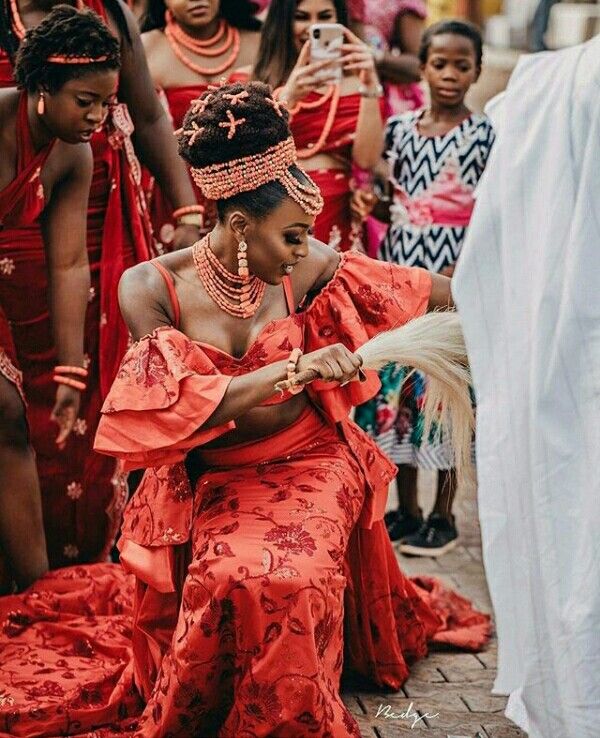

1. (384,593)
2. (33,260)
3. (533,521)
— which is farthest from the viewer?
(33,260)

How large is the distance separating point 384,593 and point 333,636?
0.57m

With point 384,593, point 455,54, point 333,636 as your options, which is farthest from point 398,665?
point 455,54

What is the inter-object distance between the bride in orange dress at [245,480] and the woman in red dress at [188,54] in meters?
1.73

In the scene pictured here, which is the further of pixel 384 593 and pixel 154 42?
pixel 154 42

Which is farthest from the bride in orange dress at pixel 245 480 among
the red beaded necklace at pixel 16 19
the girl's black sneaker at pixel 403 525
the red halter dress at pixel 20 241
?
the girl's black sneaker at pixel 403 525

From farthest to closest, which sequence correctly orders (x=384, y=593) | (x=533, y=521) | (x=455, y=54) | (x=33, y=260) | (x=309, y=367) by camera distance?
(x=455, y=54), (x=33, y=260), (x=384, y=593), (x=309, y=367), (x=533, y=521)

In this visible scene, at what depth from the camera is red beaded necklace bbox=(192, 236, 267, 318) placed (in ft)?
12.0

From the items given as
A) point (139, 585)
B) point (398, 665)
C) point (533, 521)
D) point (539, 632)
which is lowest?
point (398, 665)

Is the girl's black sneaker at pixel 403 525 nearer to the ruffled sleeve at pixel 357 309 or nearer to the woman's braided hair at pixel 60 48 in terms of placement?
the ruffled sleeve at pixel 357 309

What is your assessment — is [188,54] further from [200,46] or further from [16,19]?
[16,19]

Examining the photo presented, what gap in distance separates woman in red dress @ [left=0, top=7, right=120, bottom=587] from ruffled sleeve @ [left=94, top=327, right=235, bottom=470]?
0.97 meters

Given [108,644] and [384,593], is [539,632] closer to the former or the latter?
[384,593]

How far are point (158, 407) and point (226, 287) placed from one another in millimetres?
476

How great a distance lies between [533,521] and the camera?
122 inches
